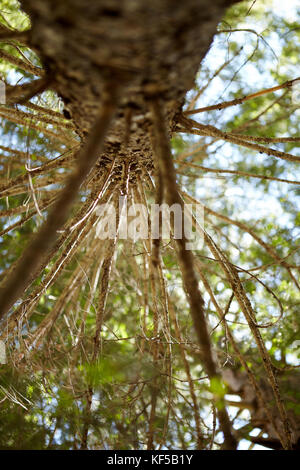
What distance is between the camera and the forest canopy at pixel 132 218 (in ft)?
2.36

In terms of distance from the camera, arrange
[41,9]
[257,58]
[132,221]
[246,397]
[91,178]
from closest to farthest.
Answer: [41,9], [91,178], [132,221], [246,397], [257,58]

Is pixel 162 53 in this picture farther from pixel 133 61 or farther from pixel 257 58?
pixel 257 58

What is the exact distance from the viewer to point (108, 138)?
1090mm

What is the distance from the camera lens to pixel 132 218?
1916 mm

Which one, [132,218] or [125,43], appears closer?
[125,43]

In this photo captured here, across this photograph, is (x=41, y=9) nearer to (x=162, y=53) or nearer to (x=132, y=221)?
(x=162, y=53)

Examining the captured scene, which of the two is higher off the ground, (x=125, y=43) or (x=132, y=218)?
(x=132, y=218)

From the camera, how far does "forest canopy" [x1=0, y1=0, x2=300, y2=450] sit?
0.72 metres

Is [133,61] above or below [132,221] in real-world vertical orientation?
below
